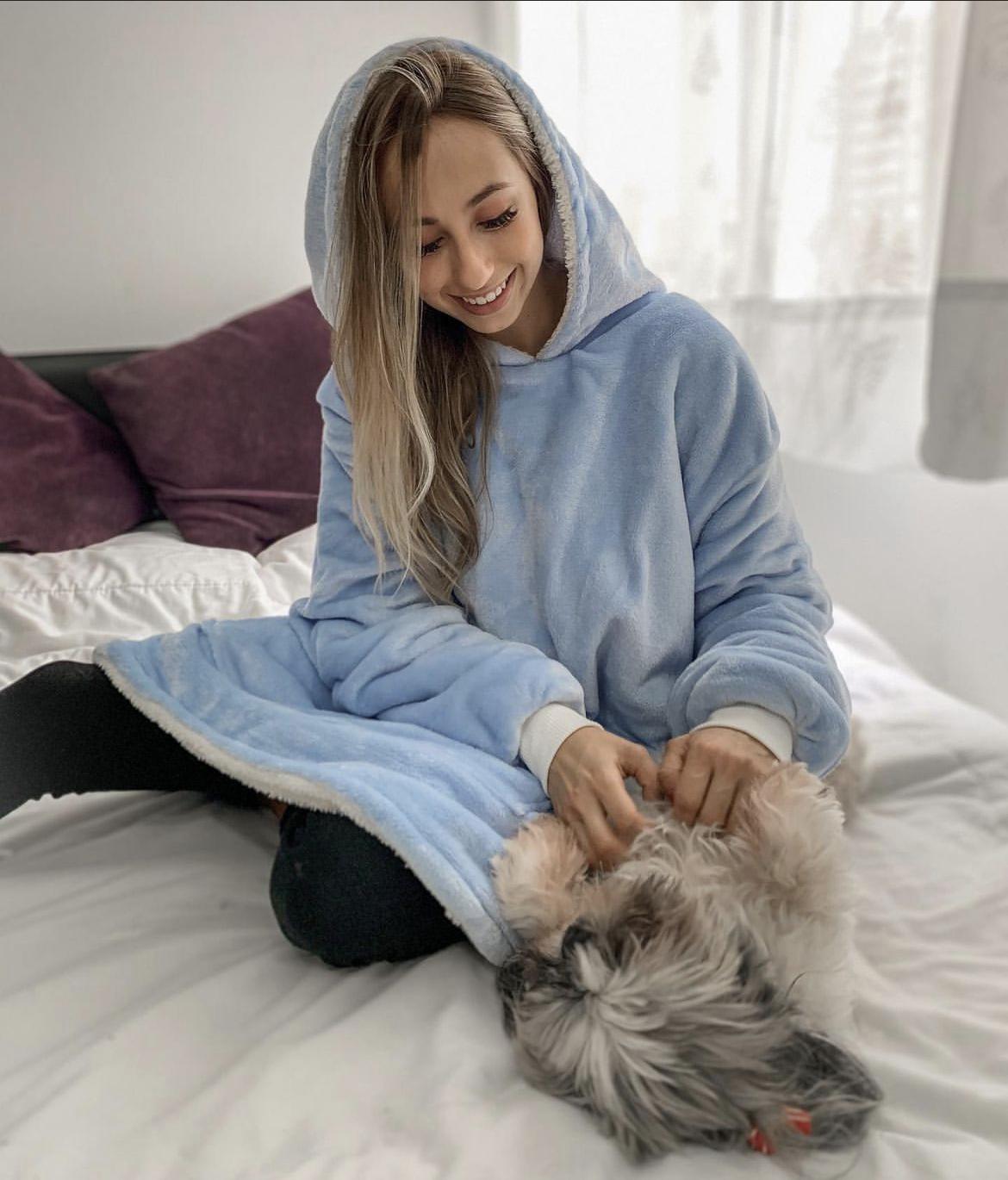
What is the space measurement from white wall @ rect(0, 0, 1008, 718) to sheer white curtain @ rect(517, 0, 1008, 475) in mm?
232

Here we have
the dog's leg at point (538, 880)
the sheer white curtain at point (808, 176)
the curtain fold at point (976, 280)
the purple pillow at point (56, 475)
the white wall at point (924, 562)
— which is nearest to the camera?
the dog's leg at point (538, 880)

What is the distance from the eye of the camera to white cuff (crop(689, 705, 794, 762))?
889 millimetres

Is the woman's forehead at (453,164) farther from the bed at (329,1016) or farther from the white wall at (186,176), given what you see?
the white wall at (186,176)

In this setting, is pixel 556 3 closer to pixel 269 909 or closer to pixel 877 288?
pixel 877 288

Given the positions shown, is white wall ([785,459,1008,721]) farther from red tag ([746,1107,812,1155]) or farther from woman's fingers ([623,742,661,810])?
red tag ([746,1107,812,1155])

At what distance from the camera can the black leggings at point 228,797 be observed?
0.84 metres

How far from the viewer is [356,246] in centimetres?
98

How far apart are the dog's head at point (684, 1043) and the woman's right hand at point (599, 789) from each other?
0.12m

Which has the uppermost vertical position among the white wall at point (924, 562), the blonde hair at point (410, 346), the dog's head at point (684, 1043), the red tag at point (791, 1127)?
the blonde hair at point (410, 346)

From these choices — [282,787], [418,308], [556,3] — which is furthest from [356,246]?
[556,3]

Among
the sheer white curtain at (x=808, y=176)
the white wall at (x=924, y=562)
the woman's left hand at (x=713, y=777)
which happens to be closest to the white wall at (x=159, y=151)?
the sheer white curtain at (x=808, y=176)

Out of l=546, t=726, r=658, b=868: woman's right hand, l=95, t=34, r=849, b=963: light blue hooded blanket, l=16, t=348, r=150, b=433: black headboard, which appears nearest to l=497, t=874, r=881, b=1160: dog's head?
l=546, t=726, r=658, b=868: woman's right hand

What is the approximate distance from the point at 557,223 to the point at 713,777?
557 mm

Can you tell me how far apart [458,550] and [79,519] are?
3.24 ft
